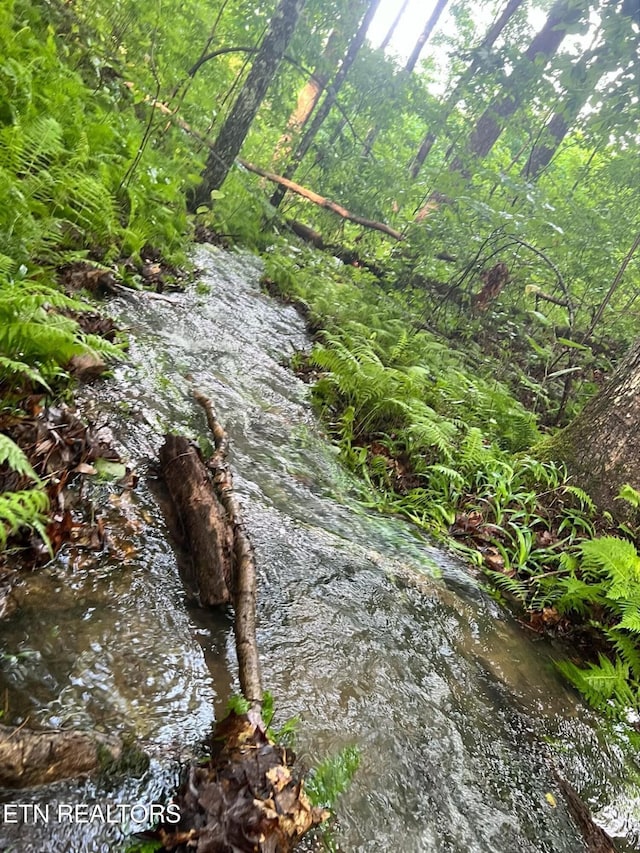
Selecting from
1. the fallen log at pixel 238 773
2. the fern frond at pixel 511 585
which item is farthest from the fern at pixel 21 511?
the fern frond at pixel 511 585

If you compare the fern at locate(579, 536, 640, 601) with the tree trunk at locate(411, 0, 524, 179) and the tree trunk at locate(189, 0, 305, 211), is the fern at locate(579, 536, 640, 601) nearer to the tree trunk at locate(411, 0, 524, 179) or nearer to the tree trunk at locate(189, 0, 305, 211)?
the tree trunk at locate(411, 0, 524, 179)

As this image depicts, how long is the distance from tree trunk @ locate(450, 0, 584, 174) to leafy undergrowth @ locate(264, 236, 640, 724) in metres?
3.77

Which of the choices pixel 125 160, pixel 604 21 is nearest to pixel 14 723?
pixel 125 160

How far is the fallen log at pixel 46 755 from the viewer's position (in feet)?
4.69

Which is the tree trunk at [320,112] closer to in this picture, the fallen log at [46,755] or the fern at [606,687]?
the fern at [606,687]

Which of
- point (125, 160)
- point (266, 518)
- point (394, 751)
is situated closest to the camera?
point (394, 751)

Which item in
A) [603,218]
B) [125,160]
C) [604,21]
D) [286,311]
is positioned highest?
[604,21]

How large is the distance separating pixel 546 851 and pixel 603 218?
9.01m

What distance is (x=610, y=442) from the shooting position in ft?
14.8

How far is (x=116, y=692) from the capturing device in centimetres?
187

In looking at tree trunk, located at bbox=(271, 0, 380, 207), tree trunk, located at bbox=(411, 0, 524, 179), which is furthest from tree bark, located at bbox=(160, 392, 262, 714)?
tree trunk, located at bbox=(271, 0, 380, 207)

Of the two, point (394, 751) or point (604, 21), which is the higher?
point (604, 21)

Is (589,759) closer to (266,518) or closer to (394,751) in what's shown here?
(394,751)

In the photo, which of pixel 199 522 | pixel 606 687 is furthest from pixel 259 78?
pixel 606 687
